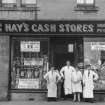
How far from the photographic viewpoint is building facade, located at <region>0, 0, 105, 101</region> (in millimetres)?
16516

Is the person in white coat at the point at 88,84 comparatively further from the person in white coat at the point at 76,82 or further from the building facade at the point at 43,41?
the building facade at the point at 43,41

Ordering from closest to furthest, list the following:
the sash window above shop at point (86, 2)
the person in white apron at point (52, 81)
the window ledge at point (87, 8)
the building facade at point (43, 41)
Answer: the person in white apron at point (52, 81) → the building facade at point (43, 41) → the window ledge at point (87, 8) → the sash window above shop at point (86, 2)

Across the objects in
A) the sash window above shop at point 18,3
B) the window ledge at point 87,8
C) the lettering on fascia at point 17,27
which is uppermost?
the sash window above shop at point 18,3

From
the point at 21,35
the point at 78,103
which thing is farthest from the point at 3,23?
the point at 78,103

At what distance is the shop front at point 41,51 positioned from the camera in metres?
16.5

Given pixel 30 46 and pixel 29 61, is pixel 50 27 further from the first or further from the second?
pixel 29 61

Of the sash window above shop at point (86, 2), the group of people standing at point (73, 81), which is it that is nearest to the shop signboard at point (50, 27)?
the sash window above shop at point (86, 2)

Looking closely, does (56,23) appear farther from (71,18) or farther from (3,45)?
(3,45)

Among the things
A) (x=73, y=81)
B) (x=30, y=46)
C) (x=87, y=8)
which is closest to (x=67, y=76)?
(x=73, y=81)

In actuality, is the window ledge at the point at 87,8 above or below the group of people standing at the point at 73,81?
above

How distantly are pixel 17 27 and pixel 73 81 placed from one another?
3.70 meters

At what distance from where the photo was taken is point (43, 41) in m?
16.8

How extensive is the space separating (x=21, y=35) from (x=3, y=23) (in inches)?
40.5

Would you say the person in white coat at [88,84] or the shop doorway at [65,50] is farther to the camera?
the shop doorway at [65,50]
